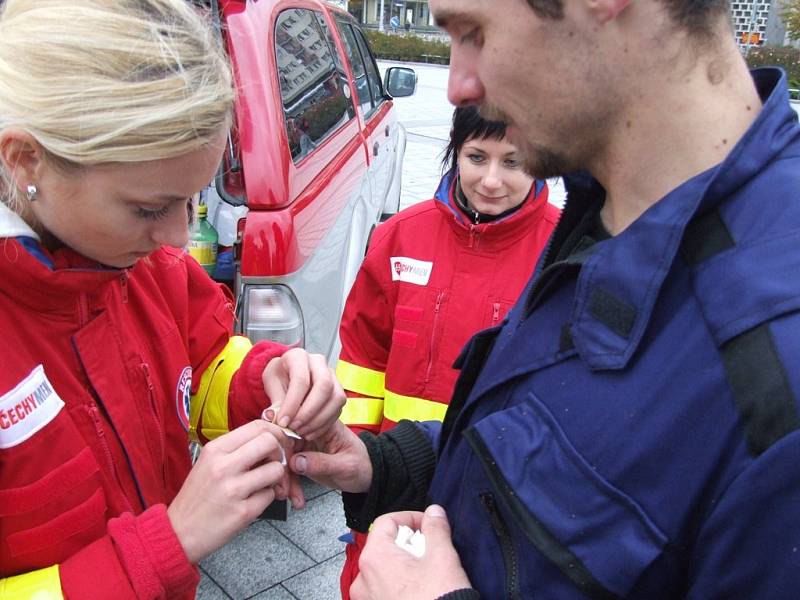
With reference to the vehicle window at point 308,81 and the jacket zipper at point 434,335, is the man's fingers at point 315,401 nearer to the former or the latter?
the jacket zipper at point 434,335

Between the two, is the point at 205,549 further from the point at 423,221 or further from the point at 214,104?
the point at 423,221

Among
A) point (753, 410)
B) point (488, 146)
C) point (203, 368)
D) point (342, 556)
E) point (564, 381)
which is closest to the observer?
point (753, 410)

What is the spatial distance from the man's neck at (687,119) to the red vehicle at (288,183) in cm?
169

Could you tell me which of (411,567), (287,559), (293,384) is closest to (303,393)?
(293,384)

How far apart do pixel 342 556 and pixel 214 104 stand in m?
2.16

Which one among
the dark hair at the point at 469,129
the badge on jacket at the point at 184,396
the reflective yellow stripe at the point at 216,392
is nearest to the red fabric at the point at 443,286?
the dark hair at the point at 469,129

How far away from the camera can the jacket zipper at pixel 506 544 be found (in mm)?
1022

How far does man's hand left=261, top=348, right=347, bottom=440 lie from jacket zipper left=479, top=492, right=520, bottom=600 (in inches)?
21.7

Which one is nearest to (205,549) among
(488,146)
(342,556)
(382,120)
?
(488,146)

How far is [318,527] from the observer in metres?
3.06

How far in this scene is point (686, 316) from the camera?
893mm

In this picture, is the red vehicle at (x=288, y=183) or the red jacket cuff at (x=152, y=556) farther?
the red vehicle at (x=288, y=183)

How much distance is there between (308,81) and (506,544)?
8.94 ft

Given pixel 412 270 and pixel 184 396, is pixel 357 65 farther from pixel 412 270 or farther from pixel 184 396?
pixel 184 396
